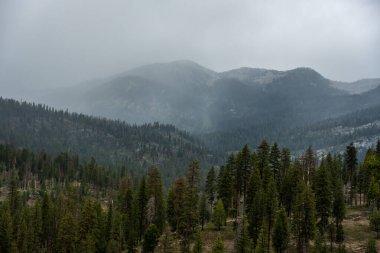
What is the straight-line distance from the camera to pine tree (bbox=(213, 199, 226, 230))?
70.6m

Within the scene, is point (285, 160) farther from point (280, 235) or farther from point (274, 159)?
point (280, 235)

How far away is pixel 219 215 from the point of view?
71812 millimetres

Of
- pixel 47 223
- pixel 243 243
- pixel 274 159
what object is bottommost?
pixel 47 223

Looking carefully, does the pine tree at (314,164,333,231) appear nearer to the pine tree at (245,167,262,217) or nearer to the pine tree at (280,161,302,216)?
the pine tree at (280,161,302,216)

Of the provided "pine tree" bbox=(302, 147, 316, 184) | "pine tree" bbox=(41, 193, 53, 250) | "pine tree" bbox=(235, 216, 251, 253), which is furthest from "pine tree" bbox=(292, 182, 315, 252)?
"pine tree" bbox=(41, 193, 53, 250)

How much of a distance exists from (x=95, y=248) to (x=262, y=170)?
119 feet

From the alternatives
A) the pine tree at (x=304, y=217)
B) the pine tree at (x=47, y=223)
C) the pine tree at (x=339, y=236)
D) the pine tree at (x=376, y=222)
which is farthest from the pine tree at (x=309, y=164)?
the pine tree at (x=47, y=223)

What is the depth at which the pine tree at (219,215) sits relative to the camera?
70625 millimetres

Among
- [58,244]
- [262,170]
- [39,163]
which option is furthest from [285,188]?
[39,163]

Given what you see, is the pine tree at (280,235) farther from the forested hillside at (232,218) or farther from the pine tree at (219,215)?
the pine tree at (219,215)

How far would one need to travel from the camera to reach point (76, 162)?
636 ft

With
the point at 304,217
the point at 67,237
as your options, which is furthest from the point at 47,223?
the point at 304,217

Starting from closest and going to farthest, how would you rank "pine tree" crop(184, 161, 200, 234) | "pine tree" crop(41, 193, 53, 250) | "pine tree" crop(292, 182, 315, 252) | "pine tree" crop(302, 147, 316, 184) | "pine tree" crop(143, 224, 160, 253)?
1. "pine tree" crop(292, 182, 315, 252)
2. "pine tree" crop(184, 161, 200, 234)
3. "pine tree" crop(143, 224, 160, 253)
4. "pine tree" crop(302, 147, 316, 184)
5. "pine tree" crop(41, 193, 53, 250)

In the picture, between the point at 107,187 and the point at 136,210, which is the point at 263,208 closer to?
the point at 136,210
